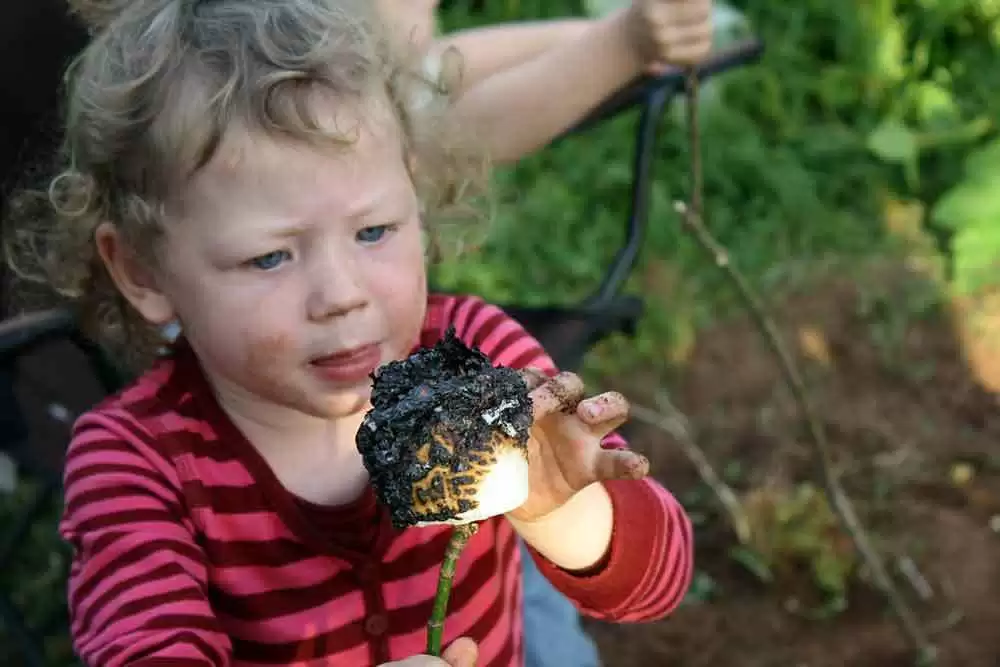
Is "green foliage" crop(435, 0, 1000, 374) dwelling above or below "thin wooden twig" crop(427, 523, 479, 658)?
below

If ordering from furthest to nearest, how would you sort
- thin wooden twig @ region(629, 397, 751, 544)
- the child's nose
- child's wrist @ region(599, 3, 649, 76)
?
thin wooden twig @ region(629, 397, 751, 544) < child's wrist @ region(599, 3, 649, 76) < the child's nose

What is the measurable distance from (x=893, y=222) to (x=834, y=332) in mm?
503

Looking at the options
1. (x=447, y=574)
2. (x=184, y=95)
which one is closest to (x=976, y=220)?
(x=184, y=95)

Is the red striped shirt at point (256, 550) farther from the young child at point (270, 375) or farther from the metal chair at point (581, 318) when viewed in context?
the metal chair at point (581, 318)

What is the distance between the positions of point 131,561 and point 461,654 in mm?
344

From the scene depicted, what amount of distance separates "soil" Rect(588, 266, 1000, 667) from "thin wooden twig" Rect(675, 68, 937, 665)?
100 mm

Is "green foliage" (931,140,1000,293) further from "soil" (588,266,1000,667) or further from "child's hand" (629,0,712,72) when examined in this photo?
"child's hand" (629,0,712,72)

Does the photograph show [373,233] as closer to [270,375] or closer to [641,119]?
[270,375]

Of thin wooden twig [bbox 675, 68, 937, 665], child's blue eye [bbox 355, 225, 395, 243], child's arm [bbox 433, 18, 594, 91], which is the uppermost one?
child's blue eye [bbox 355, 225, 395, 243]

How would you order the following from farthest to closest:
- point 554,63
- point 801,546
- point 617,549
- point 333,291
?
1. point 801,546
2. point 554,63
3. point 617,549
4. point 333,291

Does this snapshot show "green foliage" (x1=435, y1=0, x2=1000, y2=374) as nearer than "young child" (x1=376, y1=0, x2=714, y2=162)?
No

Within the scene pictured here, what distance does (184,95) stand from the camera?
1.15 meters

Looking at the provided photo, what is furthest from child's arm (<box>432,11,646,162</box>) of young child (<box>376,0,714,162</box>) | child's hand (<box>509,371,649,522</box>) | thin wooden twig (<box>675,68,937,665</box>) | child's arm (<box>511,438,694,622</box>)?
child's hand (<box>509,371,649,522</box>)

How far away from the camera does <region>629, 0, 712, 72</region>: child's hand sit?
5.42ft
